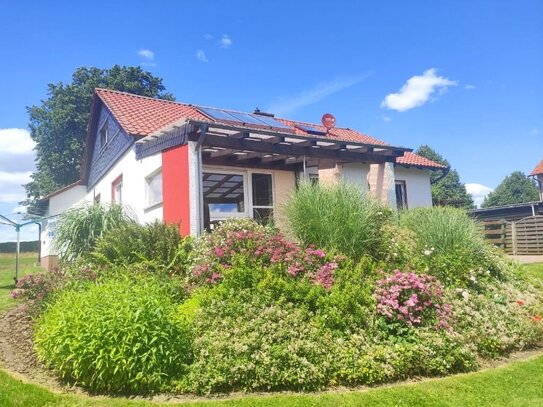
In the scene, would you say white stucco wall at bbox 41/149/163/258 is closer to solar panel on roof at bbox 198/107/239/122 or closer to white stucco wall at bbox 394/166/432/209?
solar panel on roof at bbox 198/107/239/122

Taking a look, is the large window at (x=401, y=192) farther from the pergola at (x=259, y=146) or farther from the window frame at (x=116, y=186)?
the window frame at (x=116, y=186)

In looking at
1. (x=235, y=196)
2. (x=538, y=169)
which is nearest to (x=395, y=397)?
(x=235, y=196)

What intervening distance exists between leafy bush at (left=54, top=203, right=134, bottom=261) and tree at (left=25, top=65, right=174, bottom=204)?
75.2ft

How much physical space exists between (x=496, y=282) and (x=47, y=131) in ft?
112

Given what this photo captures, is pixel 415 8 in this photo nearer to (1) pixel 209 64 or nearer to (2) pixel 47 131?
(1) pixel 209 64

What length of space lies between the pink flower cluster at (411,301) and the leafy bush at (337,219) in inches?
56.5

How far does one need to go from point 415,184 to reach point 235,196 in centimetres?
930

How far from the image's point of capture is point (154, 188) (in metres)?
11.1

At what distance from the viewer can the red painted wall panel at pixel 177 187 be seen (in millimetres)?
8391

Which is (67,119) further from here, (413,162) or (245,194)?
(413,162)

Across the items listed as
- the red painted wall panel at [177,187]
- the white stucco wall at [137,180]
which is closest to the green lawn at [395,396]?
the red painted wall panel at [177,187]

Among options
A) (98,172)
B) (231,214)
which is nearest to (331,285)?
(231,214)

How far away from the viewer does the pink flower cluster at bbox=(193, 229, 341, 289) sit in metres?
5.62

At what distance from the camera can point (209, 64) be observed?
1034cm
